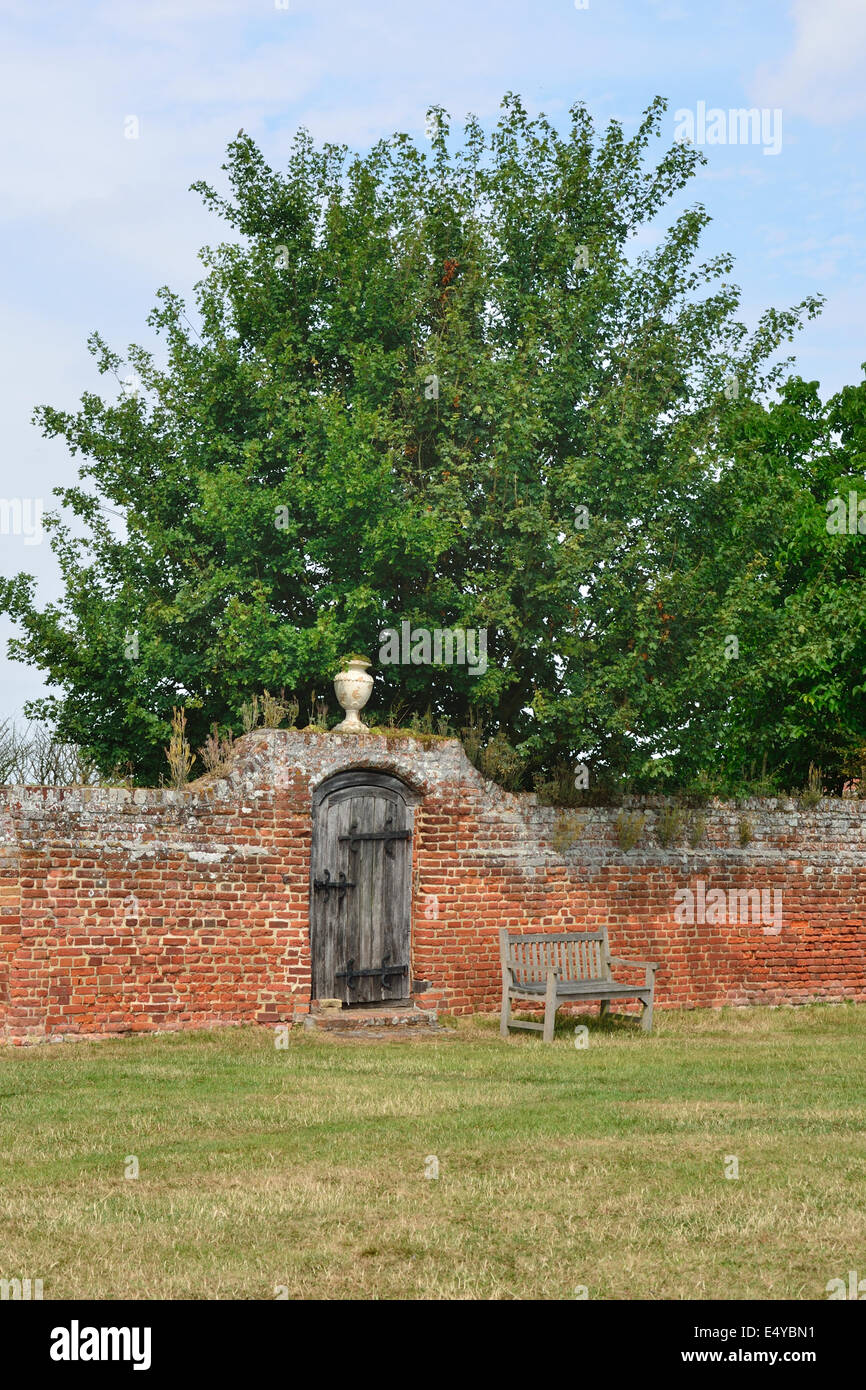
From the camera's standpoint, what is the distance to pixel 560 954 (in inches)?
549

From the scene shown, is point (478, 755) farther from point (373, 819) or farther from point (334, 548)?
Answer: point (334, 548)

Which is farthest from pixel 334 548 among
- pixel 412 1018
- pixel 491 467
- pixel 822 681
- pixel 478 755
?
pixel 822 681

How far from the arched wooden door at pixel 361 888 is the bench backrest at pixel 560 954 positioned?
1162 mm

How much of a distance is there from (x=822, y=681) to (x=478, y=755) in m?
10.3

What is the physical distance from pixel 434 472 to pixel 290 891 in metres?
6.05

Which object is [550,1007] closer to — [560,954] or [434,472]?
[560,954]

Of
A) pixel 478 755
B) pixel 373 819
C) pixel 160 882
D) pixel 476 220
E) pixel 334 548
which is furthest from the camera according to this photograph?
pixel 476 220

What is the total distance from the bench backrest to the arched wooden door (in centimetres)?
116

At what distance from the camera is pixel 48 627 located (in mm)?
18516

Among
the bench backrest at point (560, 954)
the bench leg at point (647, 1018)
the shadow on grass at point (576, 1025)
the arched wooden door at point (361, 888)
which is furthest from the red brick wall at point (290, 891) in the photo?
the bench leg at point (647, 1018)

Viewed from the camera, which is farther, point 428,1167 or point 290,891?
point 290,891

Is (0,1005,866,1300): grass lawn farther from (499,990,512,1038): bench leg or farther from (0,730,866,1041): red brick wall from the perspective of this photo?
(499,990,512,1038): bench leg

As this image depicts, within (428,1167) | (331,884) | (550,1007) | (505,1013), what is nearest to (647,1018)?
(550,1007)

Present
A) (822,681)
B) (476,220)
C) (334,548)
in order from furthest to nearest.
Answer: (822,681) → (476,220) → (334,548)
